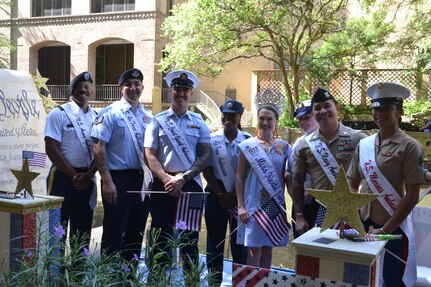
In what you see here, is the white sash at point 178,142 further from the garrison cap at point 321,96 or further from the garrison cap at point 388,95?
the garrison cap at point 388,95

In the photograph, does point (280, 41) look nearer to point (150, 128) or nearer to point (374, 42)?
point (374, 42)

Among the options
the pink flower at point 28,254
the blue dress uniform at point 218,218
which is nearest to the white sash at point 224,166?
the blue dress uniform at point 218,218

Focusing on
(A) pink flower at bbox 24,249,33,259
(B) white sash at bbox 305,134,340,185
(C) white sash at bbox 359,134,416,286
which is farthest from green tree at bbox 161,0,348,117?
(A) pink flower at bbox 24,249,33,259

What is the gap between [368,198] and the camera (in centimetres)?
232

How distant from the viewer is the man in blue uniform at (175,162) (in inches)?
154

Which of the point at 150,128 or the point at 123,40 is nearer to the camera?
the point at 150,128

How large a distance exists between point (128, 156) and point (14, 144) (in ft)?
9.86

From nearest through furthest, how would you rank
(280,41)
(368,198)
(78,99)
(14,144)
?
(368,198) < (78,99) < (14,144) < (280,41)

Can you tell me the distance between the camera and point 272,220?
12.8 feet

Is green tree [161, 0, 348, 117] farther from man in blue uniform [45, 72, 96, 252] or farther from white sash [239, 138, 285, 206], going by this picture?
white sash [239, 138, 285, 206]

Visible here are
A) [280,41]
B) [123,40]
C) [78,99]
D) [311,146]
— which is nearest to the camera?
[311,146]

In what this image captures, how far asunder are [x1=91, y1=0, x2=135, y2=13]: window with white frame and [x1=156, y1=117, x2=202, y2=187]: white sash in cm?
2053

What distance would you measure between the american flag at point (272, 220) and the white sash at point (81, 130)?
1530mm

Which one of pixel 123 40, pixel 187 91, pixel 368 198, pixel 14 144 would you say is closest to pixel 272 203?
pixel 187 91
